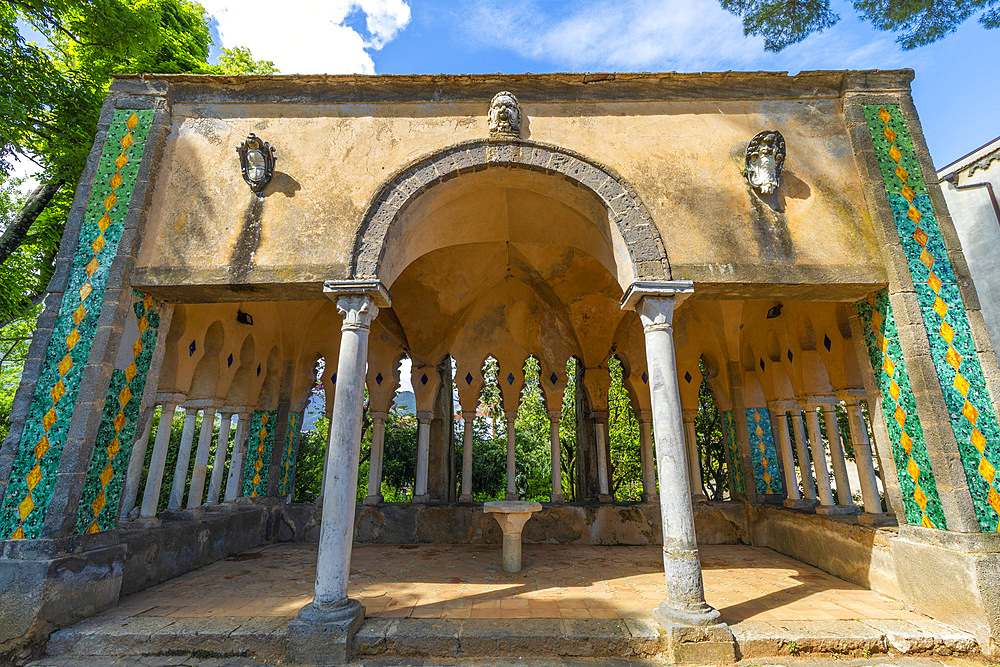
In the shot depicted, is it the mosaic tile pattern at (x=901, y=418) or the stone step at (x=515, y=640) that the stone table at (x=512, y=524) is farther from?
the mosaic tile pattern at (x=901, y=418)

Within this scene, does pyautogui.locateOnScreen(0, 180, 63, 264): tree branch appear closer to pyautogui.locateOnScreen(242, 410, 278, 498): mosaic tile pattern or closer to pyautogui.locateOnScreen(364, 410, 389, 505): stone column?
pyautogui.locateOnScreen(242, 410, 278, 498): mosaic tile pattern

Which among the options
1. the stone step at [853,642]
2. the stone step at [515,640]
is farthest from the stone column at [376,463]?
the stone step at [853,642]

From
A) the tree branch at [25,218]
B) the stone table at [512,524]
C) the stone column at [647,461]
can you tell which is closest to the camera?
the stone table at [512,524]

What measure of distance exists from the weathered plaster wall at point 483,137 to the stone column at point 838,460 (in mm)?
3098

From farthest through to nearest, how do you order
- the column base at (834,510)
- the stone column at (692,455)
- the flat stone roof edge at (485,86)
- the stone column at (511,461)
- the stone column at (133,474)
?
1. the stone column at (692,455)
2. the stone column at (511,461)
3. the column base at (834,510)
4. the stone column at (133,474)
5. the flat stone roof edge at (485,86)

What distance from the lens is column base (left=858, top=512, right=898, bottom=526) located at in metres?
5.35

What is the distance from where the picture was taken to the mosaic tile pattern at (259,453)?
26.9 ft

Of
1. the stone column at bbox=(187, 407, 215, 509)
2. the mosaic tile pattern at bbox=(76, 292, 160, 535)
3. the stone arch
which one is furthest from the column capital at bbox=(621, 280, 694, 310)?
the stone column at bbox=(187, 407, 215, 509)

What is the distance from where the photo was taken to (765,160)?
518cm

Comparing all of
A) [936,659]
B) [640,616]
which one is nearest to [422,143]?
[640,616]

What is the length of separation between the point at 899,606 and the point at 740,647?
206 centimetres

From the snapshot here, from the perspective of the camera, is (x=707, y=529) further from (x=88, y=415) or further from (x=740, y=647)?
(x=88, y=415)

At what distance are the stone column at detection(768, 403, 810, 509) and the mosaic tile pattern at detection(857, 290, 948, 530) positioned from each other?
279 cm

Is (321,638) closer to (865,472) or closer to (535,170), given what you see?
(535,170)
